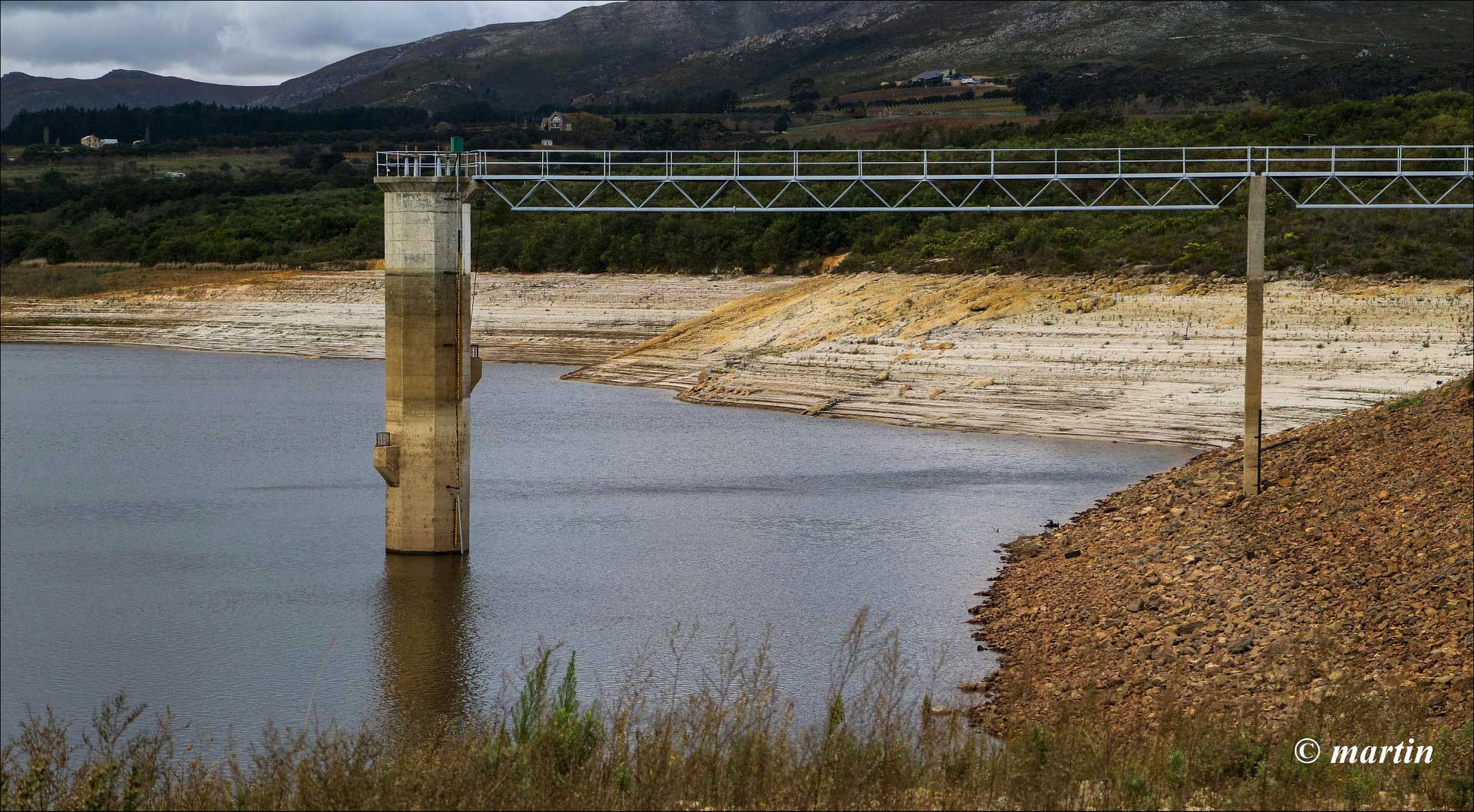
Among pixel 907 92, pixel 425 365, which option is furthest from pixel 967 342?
pixel 907 92

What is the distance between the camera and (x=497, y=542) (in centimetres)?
2217

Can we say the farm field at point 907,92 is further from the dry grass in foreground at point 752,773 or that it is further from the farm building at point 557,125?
the dry grass in foreground at point 752,773

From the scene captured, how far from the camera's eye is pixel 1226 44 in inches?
4016

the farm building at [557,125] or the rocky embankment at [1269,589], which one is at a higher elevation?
the farm building at [557,125]

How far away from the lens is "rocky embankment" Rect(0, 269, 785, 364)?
1884 inches

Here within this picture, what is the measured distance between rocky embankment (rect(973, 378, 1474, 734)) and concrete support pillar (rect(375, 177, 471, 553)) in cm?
730

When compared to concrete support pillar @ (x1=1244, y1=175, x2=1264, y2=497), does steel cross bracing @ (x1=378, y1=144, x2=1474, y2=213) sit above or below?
above

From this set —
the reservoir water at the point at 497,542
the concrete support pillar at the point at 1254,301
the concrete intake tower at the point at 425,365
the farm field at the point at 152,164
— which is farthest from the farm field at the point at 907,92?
the concrete intake tower at the point at 425,365

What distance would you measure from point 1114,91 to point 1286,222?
54180 mm

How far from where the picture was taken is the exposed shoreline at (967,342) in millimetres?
31141

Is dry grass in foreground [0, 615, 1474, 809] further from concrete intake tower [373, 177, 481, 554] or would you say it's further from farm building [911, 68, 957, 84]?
farm building [911, 68, 957, 84]

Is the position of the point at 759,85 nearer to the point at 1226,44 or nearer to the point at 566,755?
the point at 1226,44

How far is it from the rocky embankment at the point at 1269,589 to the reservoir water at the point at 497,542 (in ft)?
3.18

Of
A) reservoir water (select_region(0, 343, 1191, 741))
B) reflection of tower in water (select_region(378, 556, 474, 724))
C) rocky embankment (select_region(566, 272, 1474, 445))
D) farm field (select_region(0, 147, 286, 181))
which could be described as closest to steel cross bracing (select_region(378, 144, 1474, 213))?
rocky embankment (select_region(566, 272, 1474, 445))
